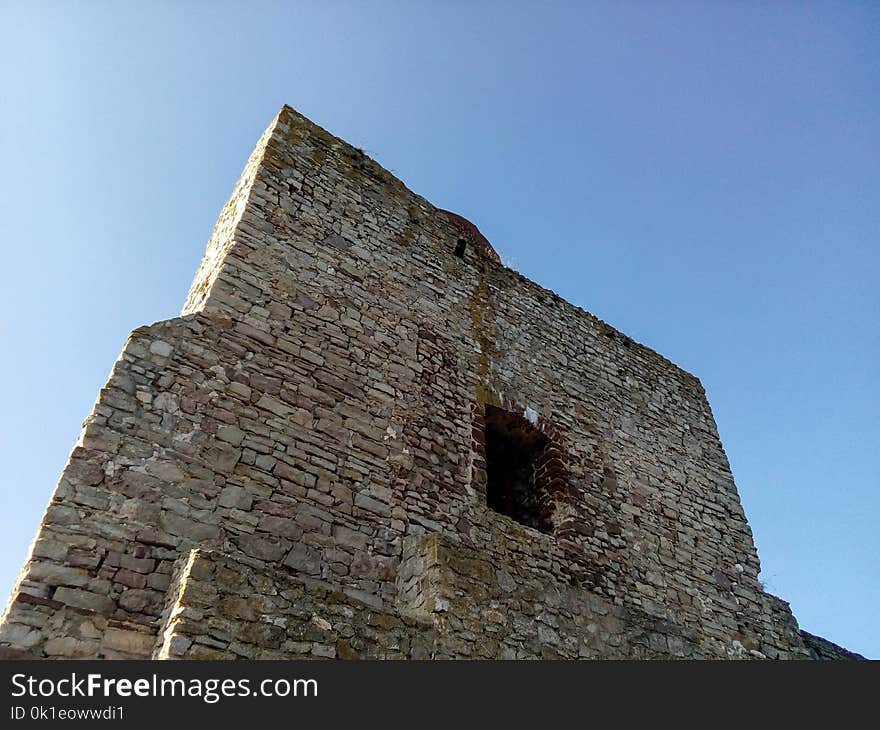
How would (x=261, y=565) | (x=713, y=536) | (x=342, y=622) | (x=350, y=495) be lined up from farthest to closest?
(x=713, y=536), (x=350, y=495), (x=261, y=565), (x=342, y=622)

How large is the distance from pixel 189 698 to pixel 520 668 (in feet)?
5.70

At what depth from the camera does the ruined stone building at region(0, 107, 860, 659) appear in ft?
13.6

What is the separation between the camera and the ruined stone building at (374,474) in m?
4.15

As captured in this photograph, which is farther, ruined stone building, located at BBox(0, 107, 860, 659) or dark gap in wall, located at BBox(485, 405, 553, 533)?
dark gap in wall, located at BBox(485, 405, 553, 533)

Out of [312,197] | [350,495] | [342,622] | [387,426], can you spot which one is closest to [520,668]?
[342,622]

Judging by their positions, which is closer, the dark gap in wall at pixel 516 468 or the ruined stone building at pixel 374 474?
the ruined stone building at pixel 374 474

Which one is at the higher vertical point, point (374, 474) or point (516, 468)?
→ point (516, 468)

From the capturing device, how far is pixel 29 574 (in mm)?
3939

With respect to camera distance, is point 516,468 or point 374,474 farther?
point 516,468

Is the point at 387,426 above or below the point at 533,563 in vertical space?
above

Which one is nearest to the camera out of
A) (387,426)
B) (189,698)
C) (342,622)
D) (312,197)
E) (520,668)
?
(189,698)

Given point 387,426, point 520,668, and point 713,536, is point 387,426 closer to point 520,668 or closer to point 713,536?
point 520,668

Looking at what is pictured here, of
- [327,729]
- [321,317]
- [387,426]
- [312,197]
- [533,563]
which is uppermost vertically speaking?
[312,197]

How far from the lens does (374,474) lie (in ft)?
19.1
